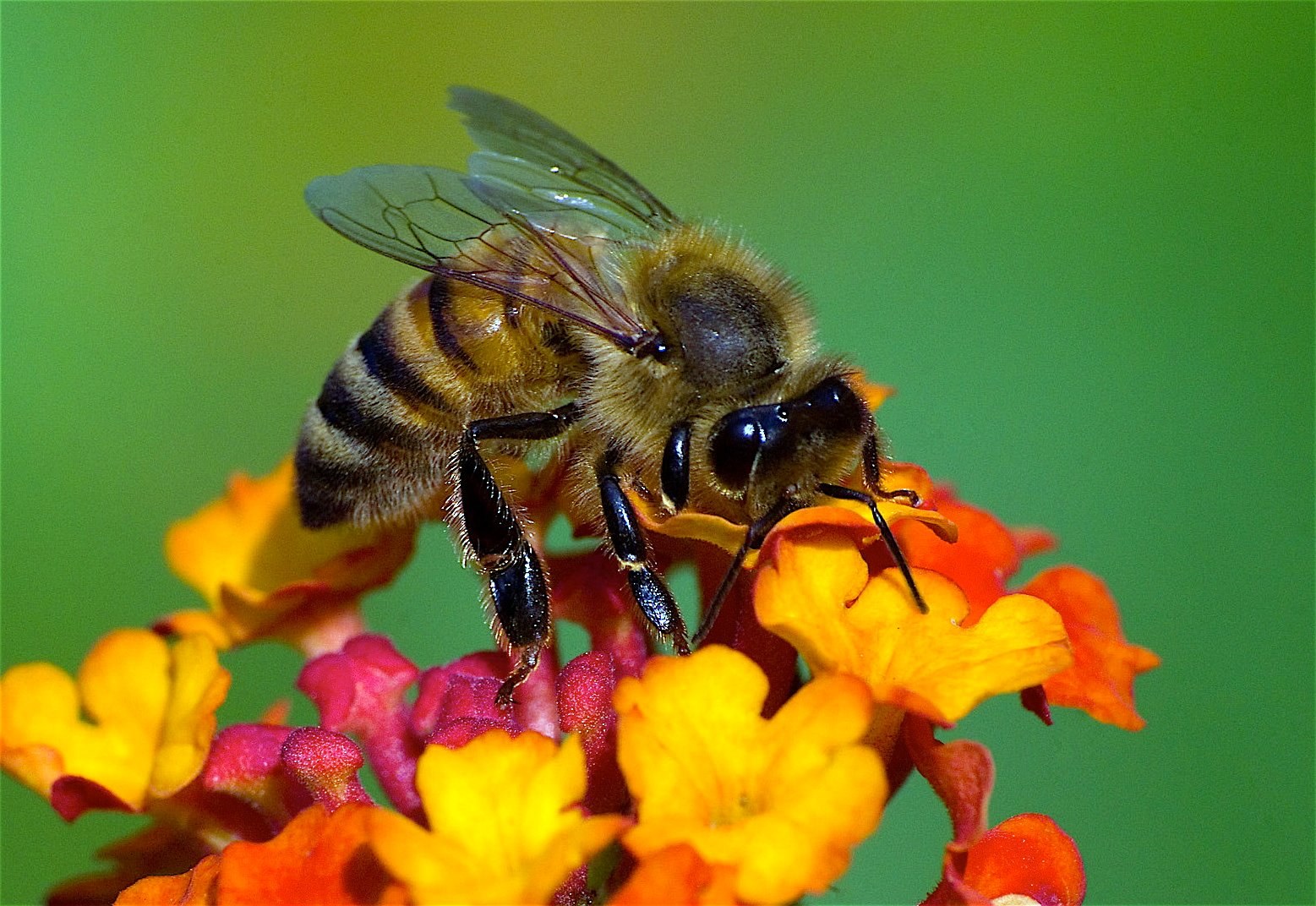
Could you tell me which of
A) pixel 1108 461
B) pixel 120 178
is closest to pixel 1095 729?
pixel 1108 461

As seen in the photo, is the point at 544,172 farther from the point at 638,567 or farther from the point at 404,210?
the point at 638,567

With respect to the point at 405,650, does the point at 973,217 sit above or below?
above

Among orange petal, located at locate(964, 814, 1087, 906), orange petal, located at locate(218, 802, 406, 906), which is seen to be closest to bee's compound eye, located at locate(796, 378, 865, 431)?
orange petal, located at locate(964, 814, 1087, 906)

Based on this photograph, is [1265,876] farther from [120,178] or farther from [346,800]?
[120,178]

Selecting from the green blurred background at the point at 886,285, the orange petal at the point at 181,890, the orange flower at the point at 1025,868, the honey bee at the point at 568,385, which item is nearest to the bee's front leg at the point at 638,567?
the honey bee at the point at 568,385

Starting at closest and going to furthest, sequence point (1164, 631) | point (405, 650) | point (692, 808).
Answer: point (692, 808)
point (1164, 631)
point (405, 650)

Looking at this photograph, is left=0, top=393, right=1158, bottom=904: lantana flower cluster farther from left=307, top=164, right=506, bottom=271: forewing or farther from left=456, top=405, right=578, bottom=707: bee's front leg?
left=307, top=164, right=506, bottom=271: forewing
